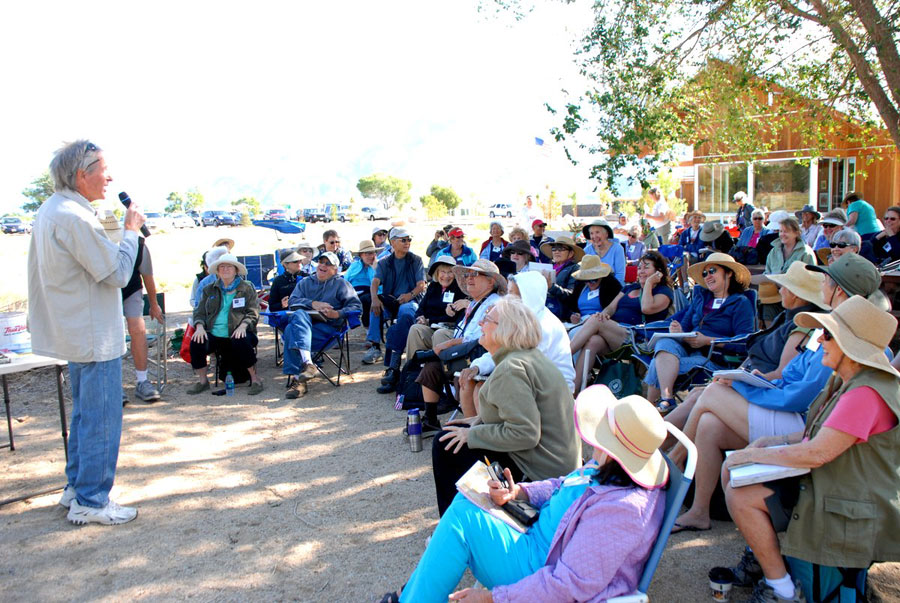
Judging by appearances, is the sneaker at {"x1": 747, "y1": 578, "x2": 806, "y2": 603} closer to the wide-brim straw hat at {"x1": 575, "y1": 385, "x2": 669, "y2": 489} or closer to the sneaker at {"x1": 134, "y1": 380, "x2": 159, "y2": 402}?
the wide-brim straw hat at {"x1": 575, "y1": 385, "x2": 669, "y2": 489}

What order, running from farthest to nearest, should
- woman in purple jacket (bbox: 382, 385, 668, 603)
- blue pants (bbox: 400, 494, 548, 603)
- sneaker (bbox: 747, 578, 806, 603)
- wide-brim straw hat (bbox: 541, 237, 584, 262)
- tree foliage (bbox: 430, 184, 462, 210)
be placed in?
tree foliage (bbox: 430, 184, 462, 210) < wide-brim straw hat (bbox: 541, 237, 584, 262) < sneaker (bbox: 747, 578, 806, 603) < blue pants (bbox: 400, 494, 548, 603) < woman in purple jacket (bbox: 382, 385, 668, 603)

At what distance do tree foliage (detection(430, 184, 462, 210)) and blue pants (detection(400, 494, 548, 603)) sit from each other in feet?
245

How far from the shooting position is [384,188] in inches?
4038

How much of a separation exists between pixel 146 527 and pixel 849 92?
956cm

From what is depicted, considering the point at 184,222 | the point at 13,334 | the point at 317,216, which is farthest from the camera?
the point at 317,216

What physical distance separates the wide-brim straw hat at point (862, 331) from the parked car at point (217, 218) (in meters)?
50.3

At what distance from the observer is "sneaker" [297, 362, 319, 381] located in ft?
20.5

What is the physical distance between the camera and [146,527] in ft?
11.9

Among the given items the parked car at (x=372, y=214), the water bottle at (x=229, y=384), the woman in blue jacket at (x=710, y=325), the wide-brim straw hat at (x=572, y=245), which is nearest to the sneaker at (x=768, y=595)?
the woman in blue jacket at (x=710, y=325)

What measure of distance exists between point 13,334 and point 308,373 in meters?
2.56

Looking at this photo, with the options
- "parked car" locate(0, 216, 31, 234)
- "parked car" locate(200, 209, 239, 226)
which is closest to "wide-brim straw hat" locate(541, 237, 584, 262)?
"parked car" locate(200, 209, 239, 226)

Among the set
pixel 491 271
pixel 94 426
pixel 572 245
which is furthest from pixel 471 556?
pixel 572 245

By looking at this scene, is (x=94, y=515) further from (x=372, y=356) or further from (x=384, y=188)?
(x=384, y=188)

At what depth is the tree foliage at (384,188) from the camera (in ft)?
336
